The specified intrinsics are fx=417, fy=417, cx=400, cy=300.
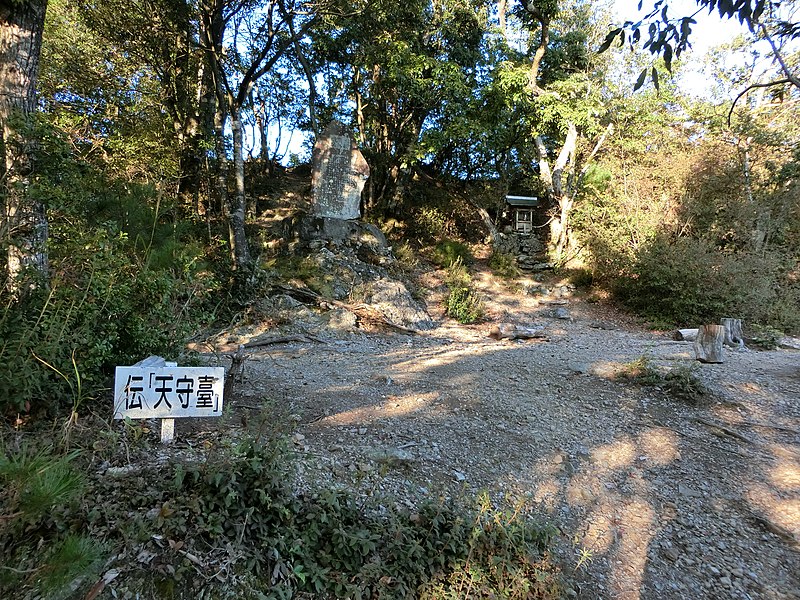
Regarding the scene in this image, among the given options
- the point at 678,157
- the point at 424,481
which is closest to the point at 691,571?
the point at 424,481

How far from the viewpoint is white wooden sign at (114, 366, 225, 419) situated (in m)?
2.43

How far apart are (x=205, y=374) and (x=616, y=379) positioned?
15.2ft

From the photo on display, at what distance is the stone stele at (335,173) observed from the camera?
10281 millimetres

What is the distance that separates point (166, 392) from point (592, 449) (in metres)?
3.40

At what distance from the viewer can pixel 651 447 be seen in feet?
12.2

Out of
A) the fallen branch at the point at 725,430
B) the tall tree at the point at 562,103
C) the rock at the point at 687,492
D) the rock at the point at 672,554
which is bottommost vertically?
the rock at the point at 672,554

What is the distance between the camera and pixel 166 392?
2516 mm

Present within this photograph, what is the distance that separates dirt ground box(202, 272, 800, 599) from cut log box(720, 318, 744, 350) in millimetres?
1212

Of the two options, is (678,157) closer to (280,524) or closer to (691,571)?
(691,571)

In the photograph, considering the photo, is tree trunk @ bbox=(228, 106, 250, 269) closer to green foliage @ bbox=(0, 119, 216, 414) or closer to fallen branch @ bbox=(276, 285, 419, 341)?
fallen branch @ bbox=(276, 285, 419, 341)

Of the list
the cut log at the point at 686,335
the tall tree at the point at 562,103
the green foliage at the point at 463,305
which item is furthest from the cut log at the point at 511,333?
the tall tree at the point at 562,103

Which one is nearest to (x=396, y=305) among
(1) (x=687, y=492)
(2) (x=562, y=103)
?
(1) (x=687, y=492)

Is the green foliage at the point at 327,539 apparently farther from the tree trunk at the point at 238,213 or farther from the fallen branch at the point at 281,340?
the tree trunk at the point at 238,213

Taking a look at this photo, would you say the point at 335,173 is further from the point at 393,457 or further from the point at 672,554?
the point at 672,554
